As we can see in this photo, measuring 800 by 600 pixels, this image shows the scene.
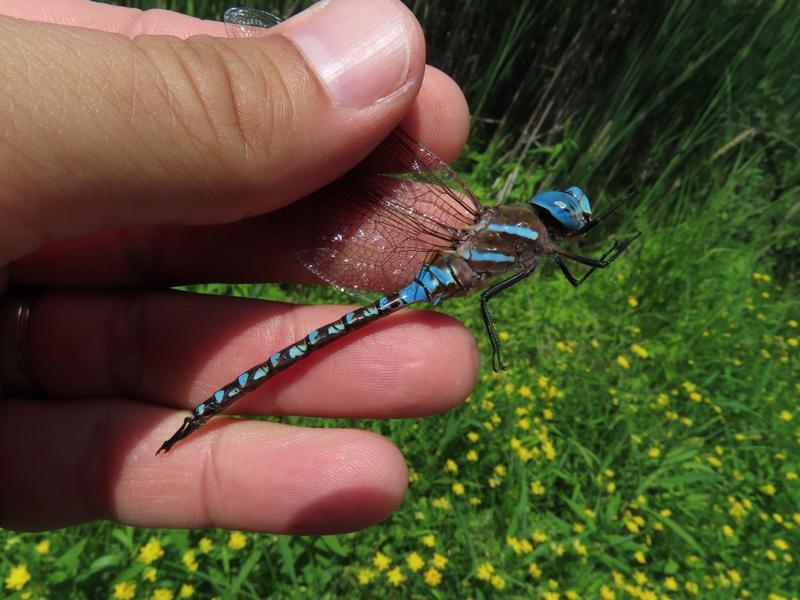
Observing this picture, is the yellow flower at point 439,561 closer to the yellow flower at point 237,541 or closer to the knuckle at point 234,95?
the yellow flower at point 237,541

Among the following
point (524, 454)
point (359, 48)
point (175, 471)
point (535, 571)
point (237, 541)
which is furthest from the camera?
point (524, 454)

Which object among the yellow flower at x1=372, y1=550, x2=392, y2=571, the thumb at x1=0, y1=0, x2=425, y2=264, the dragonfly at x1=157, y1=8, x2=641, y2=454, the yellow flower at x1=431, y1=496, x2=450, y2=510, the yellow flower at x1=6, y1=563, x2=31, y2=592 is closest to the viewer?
the thumb at x1=0, y1=0, x2=425, y2=264

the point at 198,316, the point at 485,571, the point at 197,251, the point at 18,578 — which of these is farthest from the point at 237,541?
the point at 197,251

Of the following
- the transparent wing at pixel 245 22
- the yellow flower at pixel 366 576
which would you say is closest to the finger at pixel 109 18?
the transparent wing at pixel 245 22

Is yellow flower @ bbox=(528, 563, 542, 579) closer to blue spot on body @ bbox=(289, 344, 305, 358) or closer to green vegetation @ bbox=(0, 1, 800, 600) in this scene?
green vegetation @ bbox=(0, 1, 800, 600)

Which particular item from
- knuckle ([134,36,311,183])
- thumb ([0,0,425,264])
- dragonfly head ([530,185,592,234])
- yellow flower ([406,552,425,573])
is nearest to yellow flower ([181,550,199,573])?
yellow flower ([406,552,425,573])

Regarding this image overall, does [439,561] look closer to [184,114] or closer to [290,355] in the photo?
[290,355]

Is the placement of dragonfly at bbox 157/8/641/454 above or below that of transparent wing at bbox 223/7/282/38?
below
